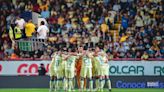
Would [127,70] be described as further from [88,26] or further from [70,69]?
[70,69]

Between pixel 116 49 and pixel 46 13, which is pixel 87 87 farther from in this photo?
pixel 46 13

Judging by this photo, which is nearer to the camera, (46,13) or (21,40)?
(21,40)

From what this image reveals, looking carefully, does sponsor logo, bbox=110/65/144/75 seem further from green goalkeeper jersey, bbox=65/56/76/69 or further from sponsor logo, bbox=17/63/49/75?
green goalkeeper jersey, bbox=65/56/76/69

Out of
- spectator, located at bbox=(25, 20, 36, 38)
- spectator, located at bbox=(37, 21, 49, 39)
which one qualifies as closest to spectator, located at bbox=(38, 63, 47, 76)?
spectator, located at bbox=(37, 21, 49, 39)

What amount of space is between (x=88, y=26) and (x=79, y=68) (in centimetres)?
690

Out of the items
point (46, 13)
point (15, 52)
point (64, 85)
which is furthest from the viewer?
point (46, 13)

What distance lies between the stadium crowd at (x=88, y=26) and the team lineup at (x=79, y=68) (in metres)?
2.78

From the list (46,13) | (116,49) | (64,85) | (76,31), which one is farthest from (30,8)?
(64,85)

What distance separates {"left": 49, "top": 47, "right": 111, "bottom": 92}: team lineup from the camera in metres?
29.8

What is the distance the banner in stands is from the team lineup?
3.03m

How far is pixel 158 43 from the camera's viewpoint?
35.7 meters

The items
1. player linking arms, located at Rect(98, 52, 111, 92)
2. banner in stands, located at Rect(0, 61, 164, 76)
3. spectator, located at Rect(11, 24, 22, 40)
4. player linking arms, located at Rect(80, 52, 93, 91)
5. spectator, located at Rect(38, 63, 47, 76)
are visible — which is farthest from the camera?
spectator, located at Rect(11, 24, 22, 40)

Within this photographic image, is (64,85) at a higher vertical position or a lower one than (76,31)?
lower

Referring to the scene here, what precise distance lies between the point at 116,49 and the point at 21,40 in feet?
17.4
